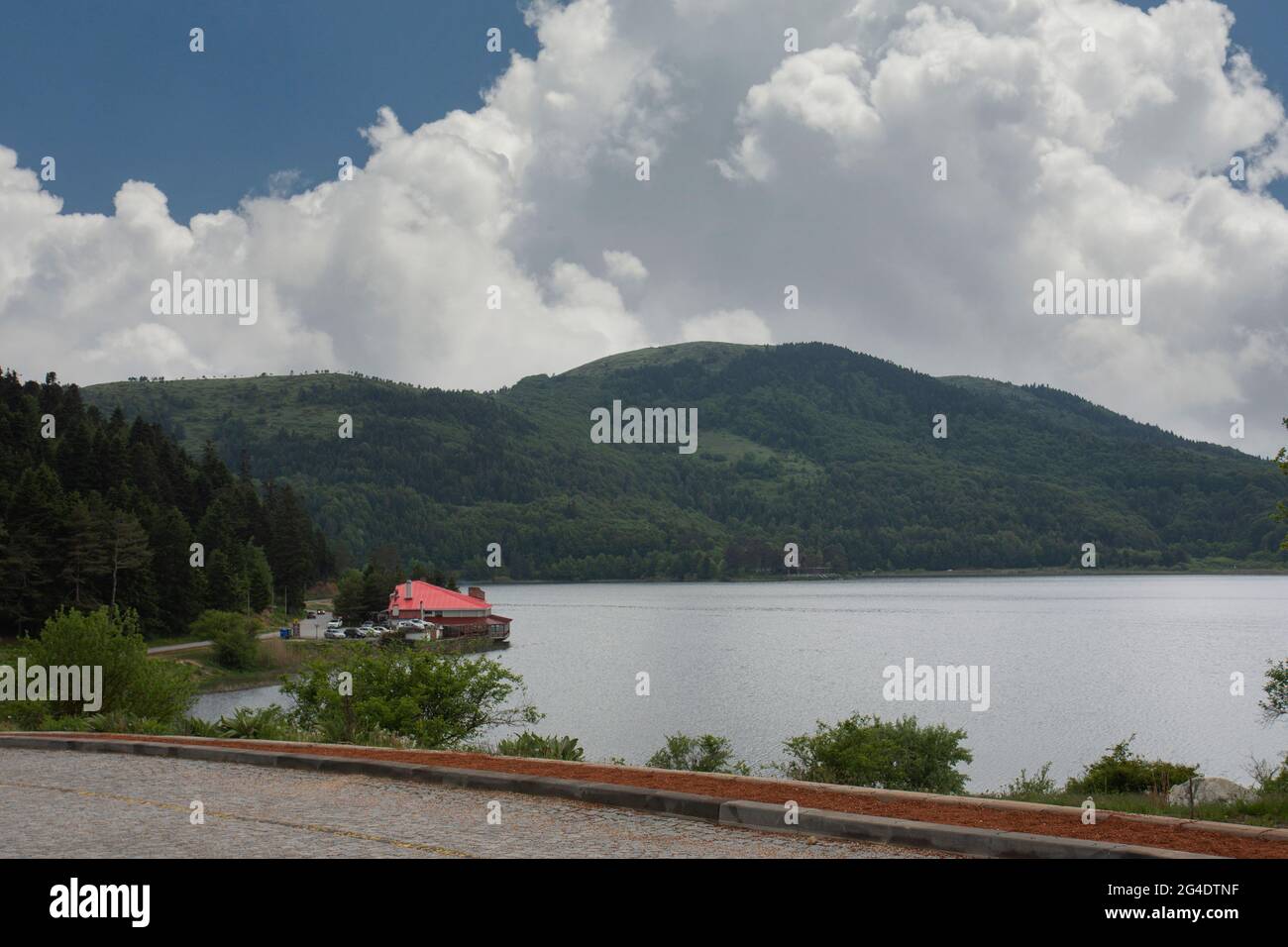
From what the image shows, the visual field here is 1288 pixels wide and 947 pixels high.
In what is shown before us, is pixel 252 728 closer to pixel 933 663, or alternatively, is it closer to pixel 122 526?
pixel 122 526

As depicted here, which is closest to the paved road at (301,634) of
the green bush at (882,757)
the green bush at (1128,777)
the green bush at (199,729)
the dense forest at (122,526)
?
the dense forest at (122,526)

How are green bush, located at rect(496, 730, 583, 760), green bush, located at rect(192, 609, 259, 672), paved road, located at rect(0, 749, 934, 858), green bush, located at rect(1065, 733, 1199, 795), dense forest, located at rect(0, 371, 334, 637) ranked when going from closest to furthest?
1. paved road, located at rect(0, 749, 934, 858)
2. green bush, located at rect(496, 730, 583, 760)
3. green bush, located at rect(1065, 733, 1199, 795)
4. dense forest, located at rect(0, 371, 334, 637)
5. green bush, located at rect(192, 609, 259, 672)

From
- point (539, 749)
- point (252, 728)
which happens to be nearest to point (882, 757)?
point (539, 749)

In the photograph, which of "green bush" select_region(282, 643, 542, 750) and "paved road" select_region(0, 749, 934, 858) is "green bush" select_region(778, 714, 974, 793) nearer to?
"paved road" select_region(0, 749, 934, 858)

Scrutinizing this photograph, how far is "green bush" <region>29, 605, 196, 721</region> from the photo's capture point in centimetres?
2944

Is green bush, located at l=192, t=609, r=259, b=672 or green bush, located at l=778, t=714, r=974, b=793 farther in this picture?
green bush, located at l=192, t=609, r=259, b=672

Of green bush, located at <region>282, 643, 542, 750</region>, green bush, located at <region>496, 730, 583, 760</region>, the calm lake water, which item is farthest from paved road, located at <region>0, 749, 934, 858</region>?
the calm lake water

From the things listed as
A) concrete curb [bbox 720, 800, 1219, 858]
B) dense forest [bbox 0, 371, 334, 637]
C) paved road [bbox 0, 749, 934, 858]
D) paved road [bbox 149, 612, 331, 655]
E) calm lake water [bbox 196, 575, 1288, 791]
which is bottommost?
calm lake water [bbox 196, 575, 1288, 791]

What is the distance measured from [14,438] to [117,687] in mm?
76517

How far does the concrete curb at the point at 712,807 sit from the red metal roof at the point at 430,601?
10317 cm

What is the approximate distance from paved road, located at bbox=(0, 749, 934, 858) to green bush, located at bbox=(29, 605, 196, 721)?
1394cm

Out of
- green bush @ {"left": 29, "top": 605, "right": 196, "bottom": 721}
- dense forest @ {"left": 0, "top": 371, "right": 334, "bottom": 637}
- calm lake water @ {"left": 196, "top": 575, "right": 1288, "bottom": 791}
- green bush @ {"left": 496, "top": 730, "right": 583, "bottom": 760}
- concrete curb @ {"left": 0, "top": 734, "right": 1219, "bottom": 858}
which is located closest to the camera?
concrete curb @ {"left": 0, "top": 734, "right": 1219, "bottom": 858}
